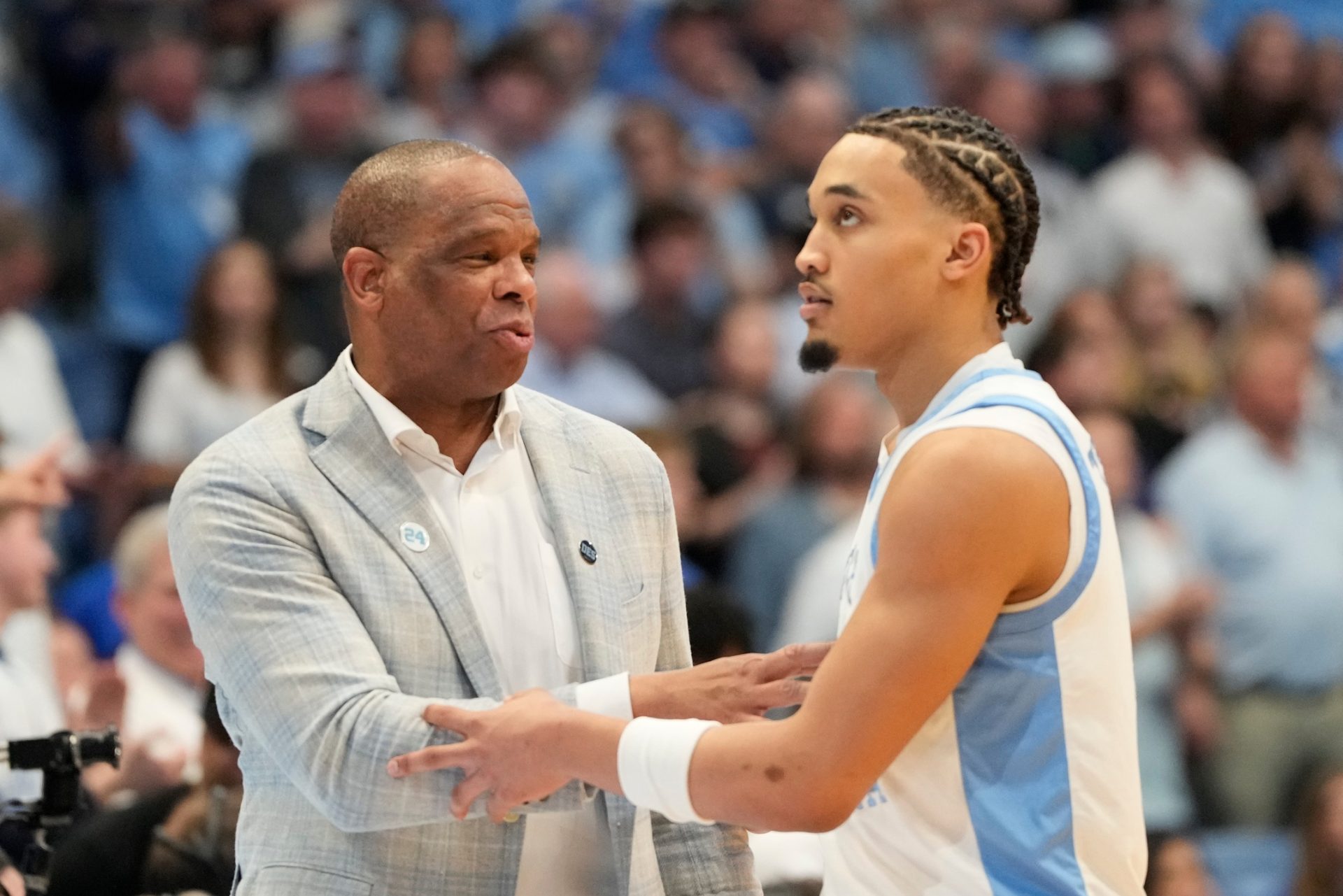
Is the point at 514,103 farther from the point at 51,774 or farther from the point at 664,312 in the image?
the point at 51,774

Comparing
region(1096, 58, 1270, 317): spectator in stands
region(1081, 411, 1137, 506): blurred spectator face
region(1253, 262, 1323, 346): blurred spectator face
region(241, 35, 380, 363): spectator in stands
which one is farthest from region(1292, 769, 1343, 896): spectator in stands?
region(241, 35, 380, 363): spectator in stands

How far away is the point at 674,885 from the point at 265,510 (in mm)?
1040

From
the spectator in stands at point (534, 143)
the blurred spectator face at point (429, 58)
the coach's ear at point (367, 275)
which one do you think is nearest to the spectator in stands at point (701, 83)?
the spectator in stands at point (534, 143)

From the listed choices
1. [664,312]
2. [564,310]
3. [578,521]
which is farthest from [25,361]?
[578,521]

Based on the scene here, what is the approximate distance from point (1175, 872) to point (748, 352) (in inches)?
121

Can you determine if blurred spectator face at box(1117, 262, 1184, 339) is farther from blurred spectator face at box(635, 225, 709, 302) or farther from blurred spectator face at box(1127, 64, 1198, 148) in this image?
blurred spectator face at box(635, 225, 709, 302)

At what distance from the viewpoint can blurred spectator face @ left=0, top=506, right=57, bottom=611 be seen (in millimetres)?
5297

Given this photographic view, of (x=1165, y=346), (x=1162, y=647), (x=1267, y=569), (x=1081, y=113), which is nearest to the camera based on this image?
(x=1162, y=647)

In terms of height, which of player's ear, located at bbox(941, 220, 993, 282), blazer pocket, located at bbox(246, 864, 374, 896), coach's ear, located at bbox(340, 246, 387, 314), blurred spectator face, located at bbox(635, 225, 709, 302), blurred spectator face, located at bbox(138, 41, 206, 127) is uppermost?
blurred spectator face, located at bbox(138, 41, 206, 127)

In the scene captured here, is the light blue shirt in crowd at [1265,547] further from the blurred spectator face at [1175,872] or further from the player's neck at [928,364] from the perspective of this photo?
the player's neck at [928,364]

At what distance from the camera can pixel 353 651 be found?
10.5 feet

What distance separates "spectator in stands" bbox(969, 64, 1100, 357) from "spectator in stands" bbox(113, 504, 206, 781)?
17.8 feet

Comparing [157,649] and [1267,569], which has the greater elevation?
[157,649]

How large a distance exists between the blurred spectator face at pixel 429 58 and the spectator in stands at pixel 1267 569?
411cm
